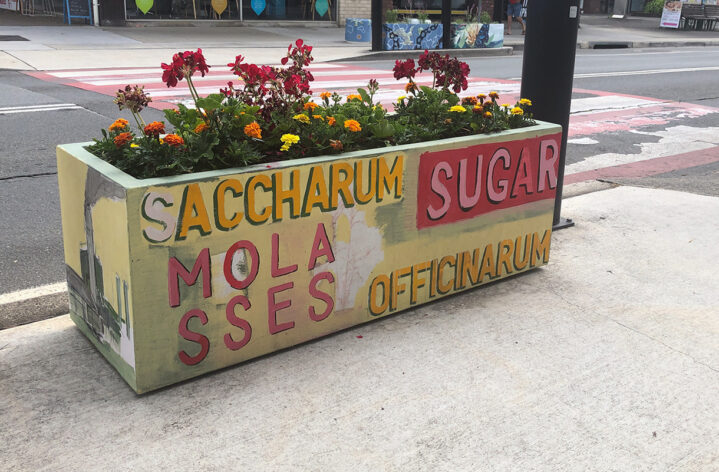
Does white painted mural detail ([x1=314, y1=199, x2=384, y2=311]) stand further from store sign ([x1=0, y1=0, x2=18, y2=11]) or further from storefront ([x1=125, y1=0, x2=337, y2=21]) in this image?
store sign ([x1=0, y1=0, x2=18, y2=11])

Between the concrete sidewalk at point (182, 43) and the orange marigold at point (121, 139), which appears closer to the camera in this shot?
the orange marigold at point (121, 139)

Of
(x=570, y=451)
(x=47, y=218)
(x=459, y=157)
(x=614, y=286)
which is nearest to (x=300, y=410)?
(x=570, y=451)

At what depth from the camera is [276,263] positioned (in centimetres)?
325

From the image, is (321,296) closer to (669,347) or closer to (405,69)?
(405,69)

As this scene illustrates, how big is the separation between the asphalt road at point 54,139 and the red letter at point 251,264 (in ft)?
5.73

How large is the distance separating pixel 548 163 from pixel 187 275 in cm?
232

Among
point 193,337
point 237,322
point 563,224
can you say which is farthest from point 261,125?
point 563,224

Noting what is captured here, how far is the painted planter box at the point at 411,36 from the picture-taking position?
1950cm

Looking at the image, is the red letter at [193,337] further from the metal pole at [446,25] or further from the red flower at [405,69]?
the metal pole at [446,25]

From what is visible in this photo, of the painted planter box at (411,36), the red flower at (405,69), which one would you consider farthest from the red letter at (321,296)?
the painted planter box at (411,36)

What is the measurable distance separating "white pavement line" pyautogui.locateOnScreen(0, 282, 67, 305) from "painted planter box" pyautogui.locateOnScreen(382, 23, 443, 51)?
648 inches

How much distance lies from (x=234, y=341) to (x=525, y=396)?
4.20 ft

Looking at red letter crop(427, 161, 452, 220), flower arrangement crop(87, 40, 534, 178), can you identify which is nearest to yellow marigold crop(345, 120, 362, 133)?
flower arrangement crop(87, 40, 534, 178)

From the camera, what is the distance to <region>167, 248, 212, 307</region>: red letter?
9.63ft
